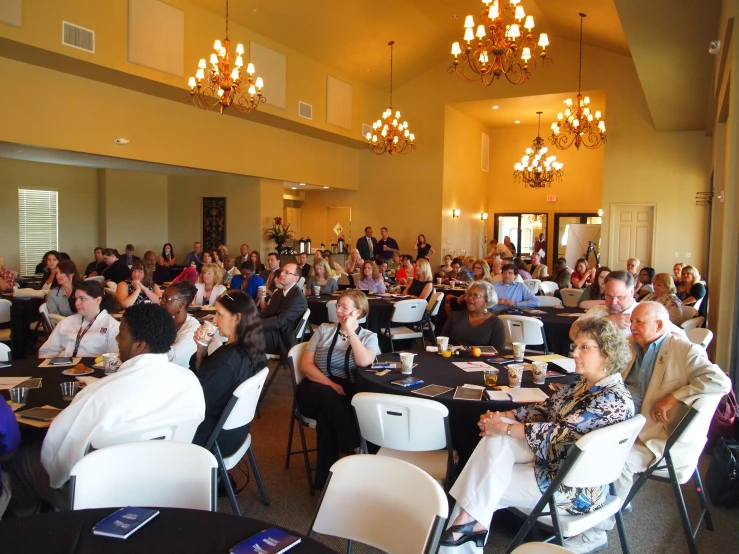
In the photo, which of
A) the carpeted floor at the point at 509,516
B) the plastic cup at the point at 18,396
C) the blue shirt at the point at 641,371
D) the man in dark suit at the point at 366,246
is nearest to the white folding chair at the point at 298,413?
the carpeted floor at the point at 509,516

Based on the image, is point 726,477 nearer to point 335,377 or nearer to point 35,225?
point 335,377

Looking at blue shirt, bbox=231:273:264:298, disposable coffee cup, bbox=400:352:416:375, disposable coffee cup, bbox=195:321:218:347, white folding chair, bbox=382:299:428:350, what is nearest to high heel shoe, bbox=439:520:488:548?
disposable coffee cup, bbox=400:352:416:375

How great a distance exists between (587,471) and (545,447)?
244 millimetres

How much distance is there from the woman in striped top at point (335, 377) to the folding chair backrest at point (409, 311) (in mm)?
3139

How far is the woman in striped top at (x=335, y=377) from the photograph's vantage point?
12.3 feet

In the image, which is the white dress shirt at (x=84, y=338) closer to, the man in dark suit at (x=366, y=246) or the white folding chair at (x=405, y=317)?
the white folding chair at (x=405, y=317)

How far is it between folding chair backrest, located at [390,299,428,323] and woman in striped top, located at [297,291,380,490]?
3139mm

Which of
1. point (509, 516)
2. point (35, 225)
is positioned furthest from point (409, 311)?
point (35, 225)

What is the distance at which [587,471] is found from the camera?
2.52 metres

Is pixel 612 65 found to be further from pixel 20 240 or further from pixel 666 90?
pixel 20 240

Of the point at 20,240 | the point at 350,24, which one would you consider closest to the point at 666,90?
the point at 350,24

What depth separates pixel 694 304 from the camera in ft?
22.8

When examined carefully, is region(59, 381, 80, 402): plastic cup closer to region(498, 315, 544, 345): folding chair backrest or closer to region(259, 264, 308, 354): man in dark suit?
region(259, 264, 308, 354): man in dark suit

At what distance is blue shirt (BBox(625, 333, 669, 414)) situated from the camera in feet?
11.5
